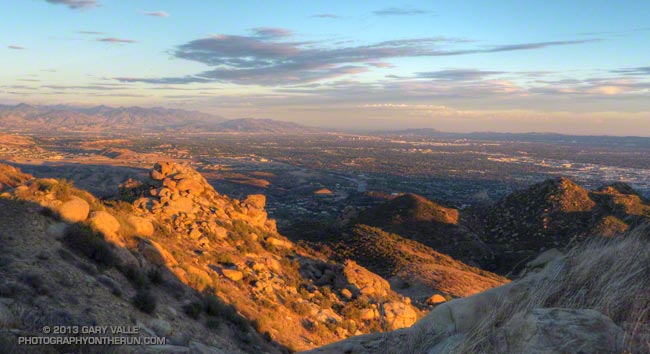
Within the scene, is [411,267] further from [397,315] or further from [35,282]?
[35,282]

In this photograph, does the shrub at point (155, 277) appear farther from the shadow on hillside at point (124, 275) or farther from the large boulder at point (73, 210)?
the large boulder at point (73, 210)

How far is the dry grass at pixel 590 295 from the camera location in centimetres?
466

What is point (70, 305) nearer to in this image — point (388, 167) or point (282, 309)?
point (282, 309)

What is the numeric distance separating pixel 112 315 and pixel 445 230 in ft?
116

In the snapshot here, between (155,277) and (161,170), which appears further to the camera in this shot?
(161,170)

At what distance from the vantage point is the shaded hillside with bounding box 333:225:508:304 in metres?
23.4

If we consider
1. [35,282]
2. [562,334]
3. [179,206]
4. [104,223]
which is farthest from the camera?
[179,206]

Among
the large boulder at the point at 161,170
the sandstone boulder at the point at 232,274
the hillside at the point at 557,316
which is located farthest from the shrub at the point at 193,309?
the large boulder at the point at 161,170

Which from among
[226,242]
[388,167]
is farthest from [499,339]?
[388,167]

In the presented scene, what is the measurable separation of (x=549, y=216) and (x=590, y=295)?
126 ft

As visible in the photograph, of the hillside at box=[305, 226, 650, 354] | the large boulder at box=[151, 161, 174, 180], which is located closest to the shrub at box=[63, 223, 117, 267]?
the hillside at box=[305, 226, 650, 354]

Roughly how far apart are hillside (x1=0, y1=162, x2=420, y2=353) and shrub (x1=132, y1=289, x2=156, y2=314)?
1.2 inches

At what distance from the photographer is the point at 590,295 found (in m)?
5.39

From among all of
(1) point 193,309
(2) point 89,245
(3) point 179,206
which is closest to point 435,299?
(3) point 179,206
